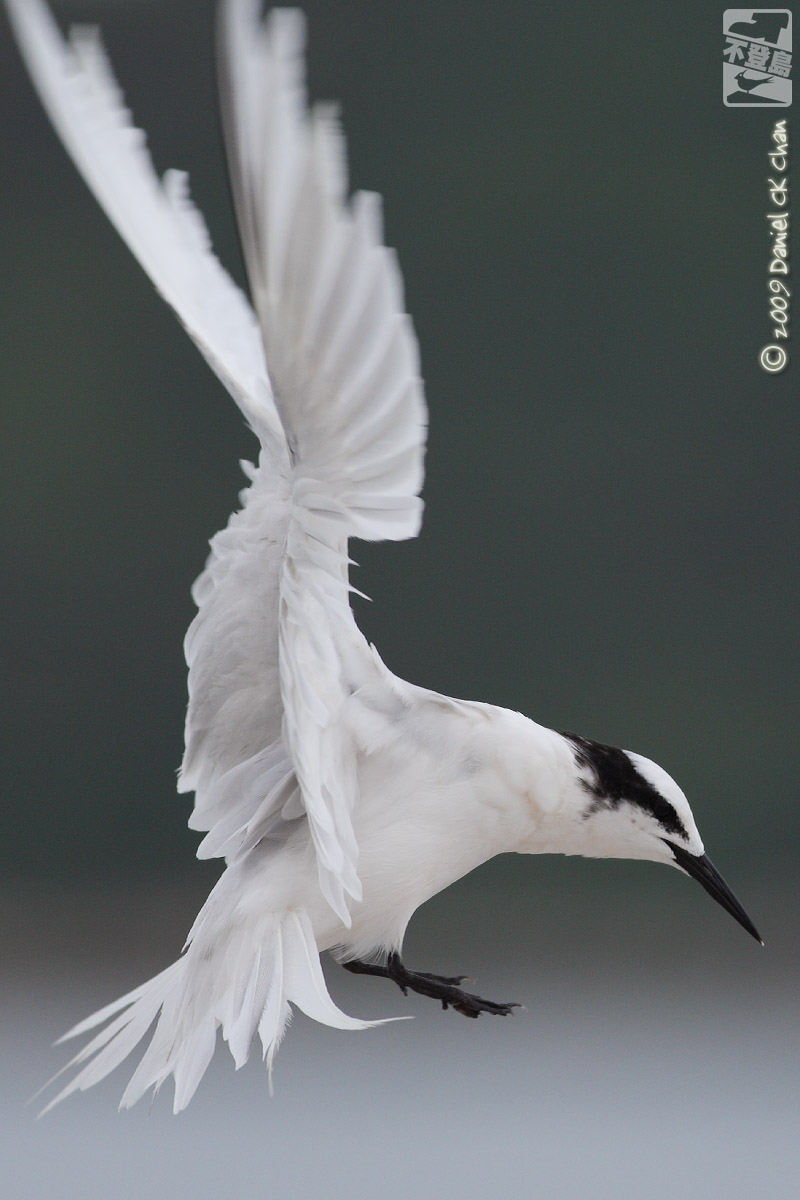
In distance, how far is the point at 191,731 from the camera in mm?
1460

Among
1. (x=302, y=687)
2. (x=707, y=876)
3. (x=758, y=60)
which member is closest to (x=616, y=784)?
(x=707, y=876)

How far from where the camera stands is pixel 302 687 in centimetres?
108

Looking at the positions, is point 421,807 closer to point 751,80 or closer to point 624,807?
point 624,807

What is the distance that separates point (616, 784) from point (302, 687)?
38 cm

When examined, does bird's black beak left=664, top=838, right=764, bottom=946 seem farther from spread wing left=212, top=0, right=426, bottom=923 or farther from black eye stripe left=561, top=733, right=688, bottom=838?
spread wing left=212, top=0, right=426, bottom=923

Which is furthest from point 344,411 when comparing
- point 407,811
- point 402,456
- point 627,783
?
point 627,783

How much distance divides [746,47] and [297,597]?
2703 millimetres

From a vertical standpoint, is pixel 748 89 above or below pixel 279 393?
above

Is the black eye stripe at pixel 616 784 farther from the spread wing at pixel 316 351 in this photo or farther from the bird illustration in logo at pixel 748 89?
the bird illustration in logo at pixel 748 89

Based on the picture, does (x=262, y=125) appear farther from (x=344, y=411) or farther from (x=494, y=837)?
(x=494, y=837)

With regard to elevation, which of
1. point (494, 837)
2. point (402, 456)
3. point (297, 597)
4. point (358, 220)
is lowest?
point (494, 837)

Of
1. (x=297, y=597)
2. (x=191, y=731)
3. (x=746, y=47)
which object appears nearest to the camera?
(x=297, y=597)

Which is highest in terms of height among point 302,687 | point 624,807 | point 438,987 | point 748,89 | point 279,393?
point 748,89

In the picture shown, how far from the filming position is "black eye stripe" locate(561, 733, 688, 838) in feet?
4.37
